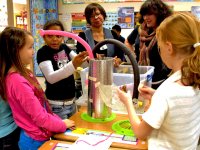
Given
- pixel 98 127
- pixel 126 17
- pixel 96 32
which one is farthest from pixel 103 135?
pixel 126 17

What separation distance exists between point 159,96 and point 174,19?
278 mm

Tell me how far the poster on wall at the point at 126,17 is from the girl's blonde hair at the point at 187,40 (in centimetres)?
403

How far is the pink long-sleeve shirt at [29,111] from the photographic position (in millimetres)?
1146

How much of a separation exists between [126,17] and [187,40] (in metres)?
4.12

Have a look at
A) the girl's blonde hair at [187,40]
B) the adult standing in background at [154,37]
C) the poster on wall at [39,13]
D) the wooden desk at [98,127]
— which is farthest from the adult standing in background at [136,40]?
the poster on wall at [39,13]

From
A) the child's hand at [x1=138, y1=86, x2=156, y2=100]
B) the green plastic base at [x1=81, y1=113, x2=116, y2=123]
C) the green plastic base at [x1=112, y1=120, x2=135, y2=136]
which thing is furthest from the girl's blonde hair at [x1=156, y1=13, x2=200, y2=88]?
the green plastic base at [x1=81, y1=113, x2=116, y2=123]

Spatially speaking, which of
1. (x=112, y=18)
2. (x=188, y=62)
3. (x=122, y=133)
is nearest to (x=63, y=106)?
(x=122, y=133)

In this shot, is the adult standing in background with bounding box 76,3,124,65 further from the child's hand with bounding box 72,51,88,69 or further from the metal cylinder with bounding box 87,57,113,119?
the metal cylinder with bounding box 87,57,113,119

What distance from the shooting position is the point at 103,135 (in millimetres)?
1146

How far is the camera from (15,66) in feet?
4.09

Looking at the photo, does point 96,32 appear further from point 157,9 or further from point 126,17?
point 126,17

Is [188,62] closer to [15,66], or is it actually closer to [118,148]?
[118,148]

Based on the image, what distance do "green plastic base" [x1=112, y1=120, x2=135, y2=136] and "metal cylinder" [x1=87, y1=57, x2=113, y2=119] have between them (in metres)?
0.09

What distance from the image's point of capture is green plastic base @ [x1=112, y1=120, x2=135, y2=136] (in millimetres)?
1182
